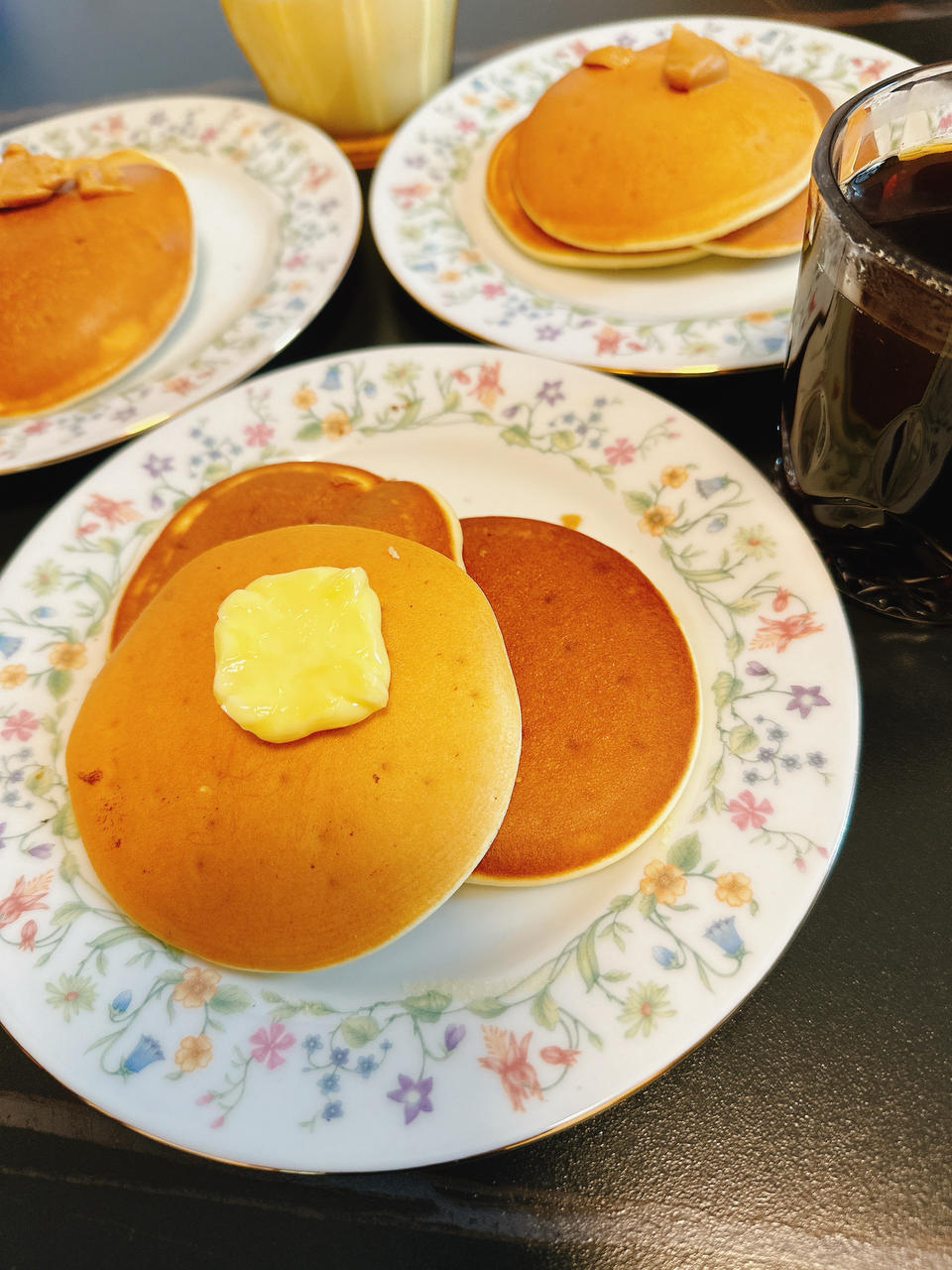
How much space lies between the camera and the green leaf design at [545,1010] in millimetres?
637

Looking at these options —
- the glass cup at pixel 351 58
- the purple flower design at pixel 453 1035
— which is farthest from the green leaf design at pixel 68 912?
the glass cup at pixel 351 58

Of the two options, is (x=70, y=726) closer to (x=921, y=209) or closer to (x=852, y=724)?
(x=852, y=724)

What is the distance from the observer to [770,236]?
1.10 m

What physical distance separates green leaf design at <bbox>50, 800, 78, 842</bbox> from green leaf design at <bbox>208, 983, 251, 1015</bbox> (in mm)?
226

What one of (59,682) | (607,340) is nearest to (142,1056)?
(59,682)

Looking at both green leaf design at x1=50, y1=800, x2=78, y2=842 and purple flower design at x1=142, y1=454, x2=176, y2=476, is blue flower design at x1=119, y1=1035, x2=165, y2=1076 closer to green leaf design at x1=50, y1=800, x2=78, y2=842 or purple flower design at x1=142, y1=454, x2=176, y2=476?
green leaf design at x1=50, y1=800, x2=78, y2=842

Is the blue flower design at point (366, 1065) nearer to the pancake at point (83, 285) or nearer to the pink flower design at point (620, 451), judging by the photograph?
the pink flower design at point (620, 451)

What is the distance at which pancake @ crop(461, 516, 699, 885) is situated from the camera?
0.71m

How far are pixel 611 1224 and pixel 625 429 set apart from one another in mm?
782

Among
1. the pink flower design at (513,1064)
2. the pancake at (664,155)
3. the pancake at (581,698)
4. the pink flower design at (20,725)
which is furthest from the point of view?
the pancake at (664,155)

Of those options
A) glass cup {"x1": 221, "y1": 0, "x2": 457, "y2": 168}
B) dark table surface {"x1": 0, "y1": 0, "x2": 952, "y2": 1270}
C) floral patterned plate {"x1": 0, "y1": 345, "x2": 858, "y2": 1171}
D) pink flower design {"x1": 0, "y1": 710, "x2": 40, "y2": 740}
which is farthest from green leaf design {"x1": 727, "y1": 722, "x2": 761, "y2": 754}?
glass cup {"x1": 221, "y1": 0, "x2": 457, "y2": 168}

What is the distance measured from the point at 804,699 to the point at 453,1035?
427 millimetres

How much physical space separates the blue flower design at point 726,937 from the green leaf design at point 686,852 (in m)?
0.05

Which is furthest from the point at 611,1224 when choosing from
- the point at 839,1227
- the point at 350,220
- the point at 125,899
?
the point at 350,220
